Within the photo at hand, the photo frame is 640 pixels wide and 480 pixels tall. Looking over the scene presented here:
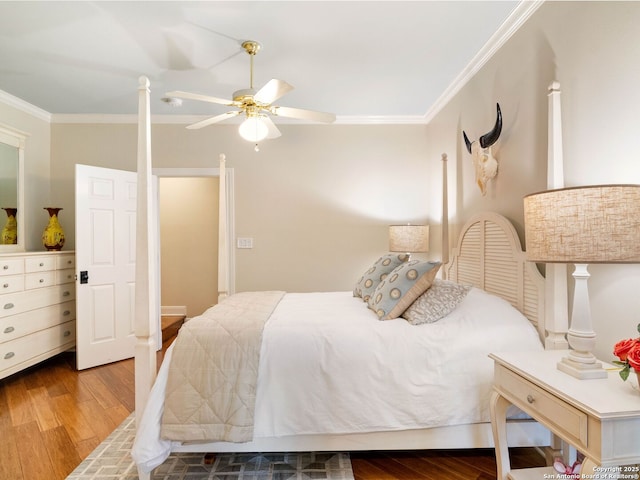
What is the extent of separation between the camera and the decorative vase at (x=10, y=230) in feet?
10.1

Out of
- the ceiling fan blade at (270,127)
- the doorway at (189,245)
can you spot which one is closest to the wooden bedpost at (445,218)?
the ceiling fan blade at (270,127)

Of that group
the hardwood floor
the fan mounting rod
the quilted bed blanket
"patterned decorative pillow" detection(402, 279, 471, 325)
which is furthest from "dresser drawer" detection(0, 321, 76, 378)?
"patterned decorative pillow" detection(402, 279, 471, 325)

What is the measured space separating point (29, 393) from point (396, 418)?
112 inches

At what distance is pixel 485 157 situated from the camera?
2346 mm

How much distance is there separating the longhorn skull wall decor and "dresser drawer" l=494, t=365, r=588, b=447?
1.38 metres

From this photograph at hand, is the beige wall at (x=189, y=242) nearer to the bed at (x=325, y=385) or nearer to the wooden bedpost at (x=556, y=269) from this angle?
the bed at (x=325, y=385)

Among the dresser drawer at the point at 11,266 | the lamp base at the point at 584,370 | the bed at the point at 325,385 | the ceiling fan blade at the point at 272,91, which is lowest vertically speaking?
the bed at the point at 325,385

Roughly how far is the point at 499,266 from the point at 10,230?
13.6 ft

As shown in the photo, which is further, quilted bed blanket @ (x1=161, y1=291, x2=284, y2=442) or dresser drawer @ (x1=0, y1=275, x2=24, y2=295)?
dresser drawer @ (x1=0, y1=275, x2=24, y2=295)

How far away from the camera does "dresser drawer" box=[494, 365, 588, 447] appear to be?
1056mm

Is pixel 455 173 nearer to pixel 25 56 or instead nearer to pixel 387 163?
pixel 387 163

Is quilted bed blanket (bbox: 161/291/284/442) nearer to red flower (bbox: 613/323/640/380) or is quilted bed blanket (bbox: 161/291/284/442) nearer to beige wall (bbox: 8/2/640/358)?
red flower (bbox: 613/323/640/380)

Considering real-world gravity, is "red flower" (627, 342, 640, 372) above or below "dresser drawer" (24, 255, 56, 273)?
below

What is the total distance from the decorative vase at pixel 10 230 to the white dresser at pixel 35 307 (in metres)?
0.42
